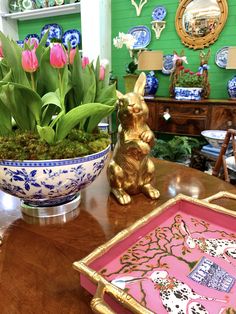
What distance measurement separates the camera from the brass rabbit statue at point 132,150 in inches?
25.6

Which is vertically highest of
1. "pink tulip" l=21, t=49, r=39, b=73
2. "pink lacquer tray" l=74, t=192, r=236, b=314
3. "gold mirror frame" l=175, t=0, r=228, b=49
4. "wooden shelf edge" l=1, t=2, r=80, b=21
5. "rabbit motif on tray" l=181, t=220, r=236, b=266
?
"wooden shelf edge" l=1, t=2, r=80, b=21

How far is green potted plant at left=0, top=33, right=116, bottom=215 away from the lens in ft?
1.67

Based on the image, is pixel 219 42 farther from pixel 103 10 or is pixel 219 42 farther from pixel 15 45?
pixel 15 45

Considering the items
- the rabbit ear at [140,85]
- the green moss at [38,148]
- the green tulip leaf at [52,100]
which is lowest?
the green moss at [38,148]

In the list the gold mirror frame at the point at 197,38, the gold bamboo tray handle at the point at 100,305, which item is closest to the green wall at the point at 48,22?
the gold mirror frame at the point at 197,38

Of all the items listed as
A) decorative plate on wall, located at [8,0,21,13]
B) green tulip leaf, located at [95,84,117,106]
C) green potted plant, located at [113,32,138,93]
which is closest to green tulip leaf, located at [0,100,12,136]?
green tulip leaf, located at [95,84,117,106]

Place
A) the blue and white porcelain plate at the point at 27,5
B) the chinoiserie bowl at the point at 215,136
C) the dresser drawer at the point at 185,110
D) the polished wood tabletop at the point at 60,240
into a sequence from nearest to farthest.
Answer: the polished wood tabletop at the point at 60,240 < the chinoiserie bowl at the point at 215,136 < the dresser drawer at the point at 185,110 < the blue and white porcelain plate at the point at 27,5

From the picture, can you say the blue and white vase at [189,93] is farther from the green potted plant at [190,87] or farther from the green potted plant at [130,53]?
the green potted plant at [130,53]

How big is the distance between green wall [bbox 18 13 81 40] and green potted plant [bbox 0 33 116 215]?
8.75 feet

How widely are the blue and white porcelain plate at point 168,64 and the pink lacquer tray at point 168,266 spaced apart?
7.66ft

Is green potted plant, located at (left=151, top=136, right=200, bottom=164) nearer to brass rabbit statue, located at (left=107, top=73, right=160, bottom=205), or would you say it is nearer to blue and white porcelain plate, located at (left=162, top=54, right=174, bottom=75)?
blue and white porcelain plate, located at (left=162, top=54, right=174, bottom=75)

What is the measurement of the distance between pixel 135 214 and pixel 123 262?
0.21 metres

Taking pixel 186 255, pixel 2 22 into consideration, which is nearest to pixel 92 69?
pixel 186 255

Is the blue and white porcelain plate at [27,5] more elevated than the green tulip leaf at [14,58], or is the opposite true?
the blue and white porcelain plate at [27,5]
